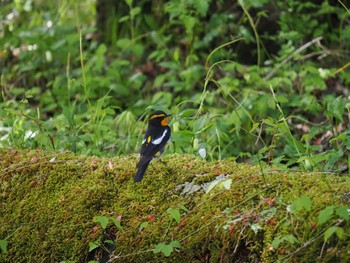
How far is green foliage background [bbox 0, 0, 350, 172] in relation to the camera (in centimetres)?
614

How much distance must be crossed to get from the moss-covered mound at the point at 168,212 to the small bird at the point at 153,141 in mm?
63

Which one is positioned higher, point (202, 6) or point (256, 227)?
point (256, 227)

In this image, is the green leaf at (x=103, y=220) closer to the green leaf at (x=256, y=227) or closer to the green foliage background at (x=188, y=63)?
the green leaf at (x=256, y=227)

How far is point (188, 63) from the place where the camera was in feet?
24.9

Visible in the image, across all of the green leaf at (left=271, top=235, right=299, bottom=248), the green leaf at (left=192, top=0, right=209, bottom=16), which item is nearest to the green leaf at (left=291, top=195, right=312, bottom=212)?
the green leaf at (left=271, top=235, right=299, bottom=248)

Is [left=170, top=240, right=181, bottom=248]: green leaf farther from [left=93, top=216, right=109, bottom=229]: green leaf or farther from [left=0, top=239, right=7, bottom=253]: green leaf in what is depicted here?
[left=0, top=239, right=7, bottom=253]: green leaf

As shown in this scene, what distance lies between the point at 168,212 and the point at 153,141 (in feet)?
2.36

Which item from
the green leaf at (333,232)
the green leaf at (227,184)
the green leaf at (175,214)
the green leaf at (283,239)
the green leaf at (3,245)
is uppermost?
the green leaf at (227,184)

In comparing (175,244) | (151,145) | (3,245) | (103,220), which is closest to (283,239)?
(175,244)

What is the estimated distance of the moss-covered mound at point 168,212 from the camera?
274 cm

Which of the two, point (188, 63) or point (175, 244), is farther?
point (188, 63)

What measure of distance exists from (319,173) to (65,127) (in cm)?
214

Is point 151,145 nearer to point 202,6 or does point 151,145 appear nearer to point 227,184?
point 227,184

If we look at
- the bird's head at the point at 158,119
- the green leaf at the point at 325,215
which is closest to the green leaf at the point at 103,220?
the green leaf at the point at 325,215
